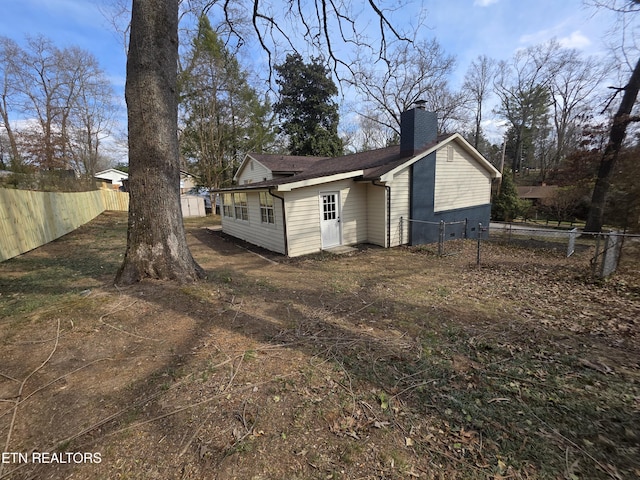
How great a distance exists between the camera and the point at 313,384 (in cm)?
263

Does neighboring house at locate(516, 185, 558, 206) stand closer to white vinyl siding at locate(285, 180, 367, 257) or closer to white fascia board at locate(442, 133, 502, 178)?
white fascia board at locate(442, 133, 502, 178)

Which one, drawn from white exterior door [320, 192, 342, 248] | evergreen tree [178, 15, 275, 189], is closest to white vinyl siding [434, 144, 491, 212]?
white exterior door [320, 192, 342, 248]

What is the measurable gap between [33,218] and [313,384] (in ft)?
38.1

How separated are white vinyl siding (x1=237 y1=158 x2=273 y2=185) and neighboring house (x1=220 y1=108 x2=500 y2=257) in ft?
19.0

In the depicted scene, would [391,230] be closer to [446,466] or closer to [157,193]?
[157,193]

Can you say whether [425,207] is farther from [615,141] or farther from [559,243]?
[615,141]

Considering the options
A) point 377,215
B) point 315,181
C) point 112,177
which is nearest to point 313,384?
point 315,181

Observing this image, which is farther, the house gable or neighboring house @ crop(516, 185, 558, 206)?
neighboring house @ crop(516, 185, 558, 206)

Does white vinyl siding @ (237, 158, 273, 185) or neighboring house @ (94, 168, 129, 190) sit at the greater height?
neighboring house @ (94, 168, 129, 190)

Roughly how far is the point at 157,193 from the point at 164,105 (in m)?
1.42

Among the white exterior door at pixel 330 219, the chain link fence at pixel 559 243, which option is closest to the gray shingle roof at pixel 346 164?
the white exterior door at pixel 330 219

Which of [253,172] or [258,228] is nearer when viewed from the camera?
[258,228]

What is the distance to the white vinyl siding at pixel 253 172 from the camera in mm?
18273

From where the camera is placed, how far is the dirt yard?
188 centimetres
